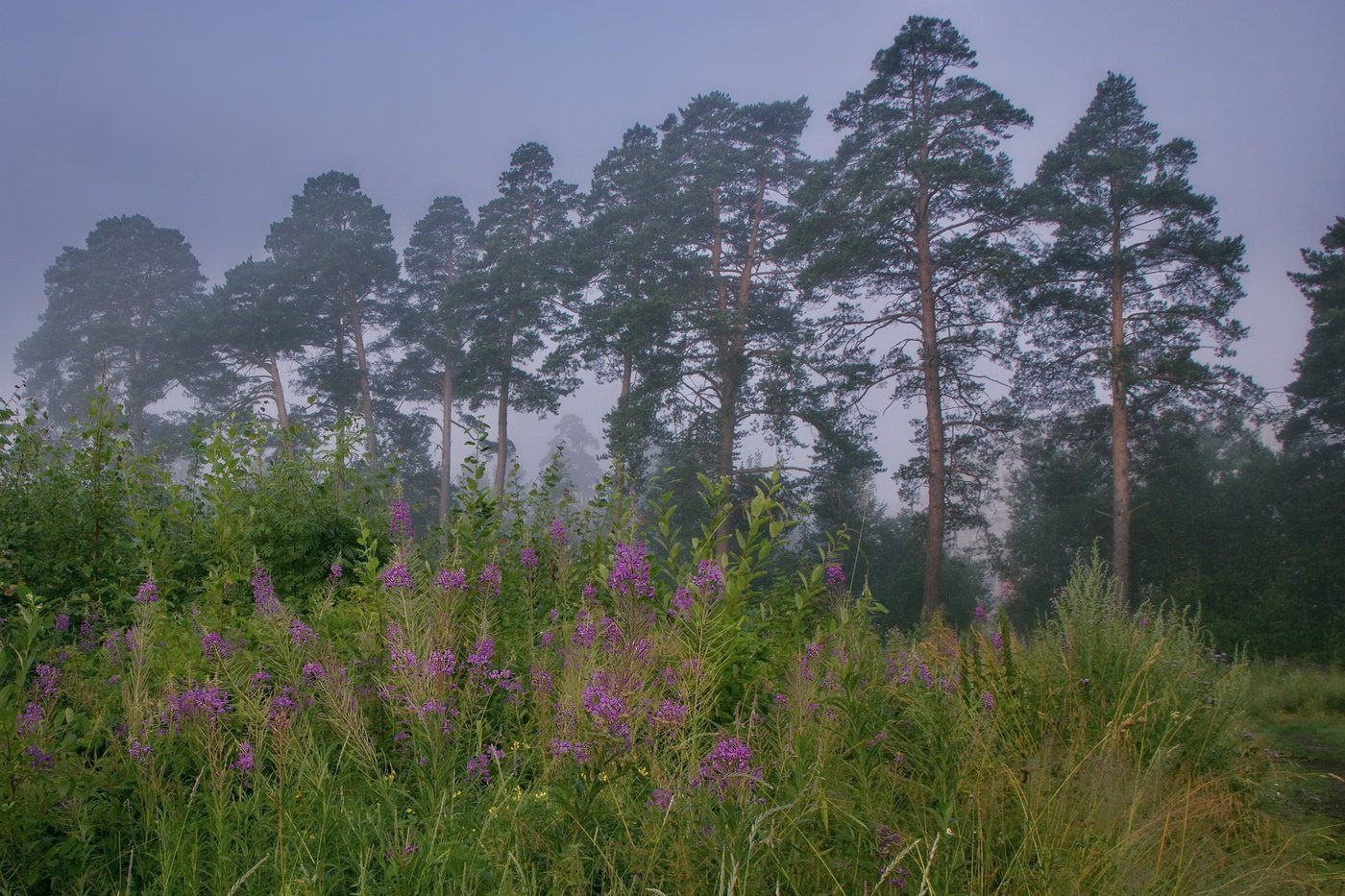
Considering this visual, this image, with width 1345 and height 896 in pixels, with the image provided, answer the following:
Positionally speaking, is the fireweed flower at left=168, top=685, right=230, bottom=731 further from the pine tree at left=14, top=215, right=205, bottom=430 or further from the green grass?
the pine tree at left=14, top=215, right=205, bottom=430

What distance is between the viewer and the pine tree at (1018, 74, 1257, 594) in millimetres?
15250

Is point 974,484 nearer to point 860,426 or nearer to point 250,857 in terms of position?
point 860,426

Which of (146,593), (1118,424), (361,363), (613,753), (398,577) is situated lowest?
(613,753)

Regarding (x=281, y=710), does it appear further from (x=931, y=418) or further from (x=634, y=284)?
(x=634, y=284)

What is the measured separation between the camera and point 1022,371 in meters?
16.2

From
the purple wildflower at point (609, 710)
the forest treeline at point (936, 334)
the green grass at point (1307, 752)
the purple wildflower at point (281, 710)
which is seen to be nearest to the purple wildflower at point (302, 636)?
the purple wildflower at point (281, 710)

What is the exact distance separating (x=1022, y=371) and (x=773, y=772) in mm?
15615

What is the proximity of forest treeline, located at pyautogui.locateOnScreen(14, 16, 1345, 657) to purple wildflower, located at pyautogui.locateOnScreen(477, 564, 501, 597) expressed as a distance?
9.81 metres

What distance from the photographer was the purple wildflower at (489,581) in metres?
3.35

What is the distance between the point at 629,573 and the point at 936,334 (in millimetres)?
14253

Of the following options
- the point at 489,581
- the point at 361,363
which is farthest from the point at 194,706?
the point at 361,363

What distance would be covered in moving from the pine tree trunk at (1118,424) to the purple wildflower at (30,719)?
16.3m

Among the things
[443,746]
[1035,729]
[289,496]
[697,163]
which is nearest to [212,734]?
[443,746]

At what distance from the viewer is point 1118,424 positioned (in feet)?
51.8
